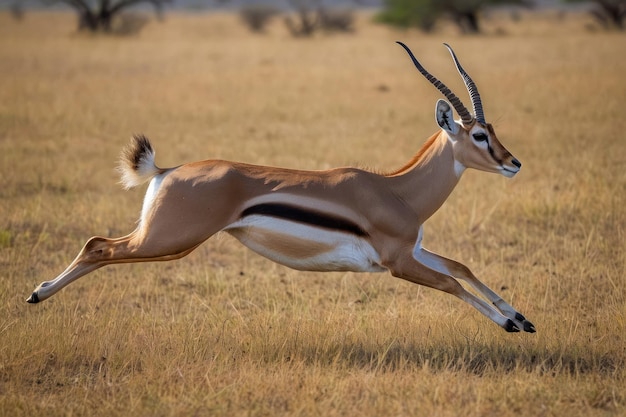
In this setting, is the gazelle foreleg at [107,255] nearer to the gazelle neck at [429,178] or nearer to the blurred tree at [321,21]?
the gazelle neck at [429,178]

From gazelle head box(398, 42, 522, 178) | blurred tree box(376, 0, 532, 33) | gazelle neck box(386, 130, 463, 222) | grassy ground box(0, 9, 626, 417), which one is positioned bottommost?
grassy ground box(0, 9, 626, 417)

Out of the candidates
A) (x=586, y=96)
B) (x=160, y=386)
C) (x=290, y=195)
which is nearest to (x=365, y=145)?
(x=586, y=96)

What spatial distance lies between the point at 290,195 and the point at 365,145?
815cm

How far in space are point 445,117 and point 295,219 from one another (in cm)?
117

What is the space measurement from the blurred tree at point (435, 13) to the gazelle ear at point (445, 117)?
38.6 metres

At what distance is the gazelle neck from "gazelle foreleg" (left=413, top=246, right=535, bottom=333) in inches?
12.0

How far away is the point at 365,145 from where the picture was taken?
539 inches

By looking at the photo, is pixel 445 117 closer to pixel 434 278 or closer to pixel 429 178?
pixel 429 178

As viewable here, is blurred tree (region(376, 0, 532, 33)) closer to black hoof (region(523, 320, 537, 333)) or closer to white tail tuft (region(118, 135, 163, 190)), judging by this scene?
black hoof (region(523, 320, 537, 333))

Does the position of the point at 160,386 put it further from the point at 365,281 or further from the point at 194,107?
the point at 194,107

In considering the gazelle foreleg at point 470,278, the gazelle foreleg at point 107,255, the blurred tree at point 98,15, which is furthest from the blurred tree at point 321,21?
the gazelle foreleg at point 107,255

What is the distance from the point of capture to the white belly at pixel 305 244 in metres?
5.59

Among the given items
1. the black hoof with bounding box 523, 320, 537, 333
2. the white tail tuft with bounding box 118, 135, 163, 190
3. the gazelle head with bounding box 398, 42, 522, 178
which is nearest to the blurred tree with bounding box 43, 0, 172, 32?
the white tail tuft with bounding box 118, 135, 163, 190

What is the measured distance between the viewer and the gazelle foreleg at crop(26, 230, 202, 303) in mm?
5605
